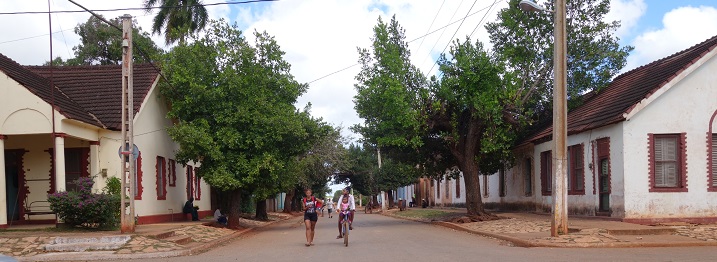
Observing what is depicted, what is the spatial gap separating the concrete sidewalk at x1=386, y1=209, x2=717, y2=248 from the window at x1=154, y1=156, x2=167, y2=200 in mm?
12445

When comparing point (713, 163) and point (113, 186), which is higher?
point (713, 163)

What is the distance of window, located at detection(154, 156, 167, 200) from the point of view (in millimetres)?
27047

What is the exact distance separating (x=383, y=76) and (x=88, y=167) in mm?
10646

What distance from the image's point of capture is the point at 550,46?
26.2m

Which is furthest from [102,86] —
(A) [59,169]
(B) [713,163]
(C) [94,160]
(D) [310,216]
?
(B) [713,163]

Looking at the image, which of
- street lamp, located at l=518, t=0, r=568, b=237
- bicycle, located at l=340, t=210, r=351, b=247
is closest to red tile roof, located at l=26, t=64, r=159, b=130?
bicycle, located at l=340, t=210, r=351, b=247

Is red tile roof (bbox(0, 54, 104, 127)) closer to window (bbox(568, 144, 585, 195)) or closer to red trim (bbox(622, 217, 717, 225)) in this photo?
window (bbox(568, 144, 585, 195))

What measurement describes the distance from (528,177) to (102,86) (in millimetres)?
18517

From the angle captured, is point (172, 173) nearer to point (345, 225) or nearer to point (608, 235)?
point (345, 225)

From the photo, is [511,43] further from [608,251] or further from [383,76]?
[608,251]

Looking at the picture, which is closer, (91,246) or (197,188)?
(91,246)

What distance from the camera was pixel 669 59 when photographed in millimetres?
25062

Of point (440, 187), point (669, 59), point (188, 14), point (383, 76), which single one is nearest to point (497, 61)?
point (383, 76)

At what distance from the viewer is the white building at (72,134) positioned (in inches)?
826
